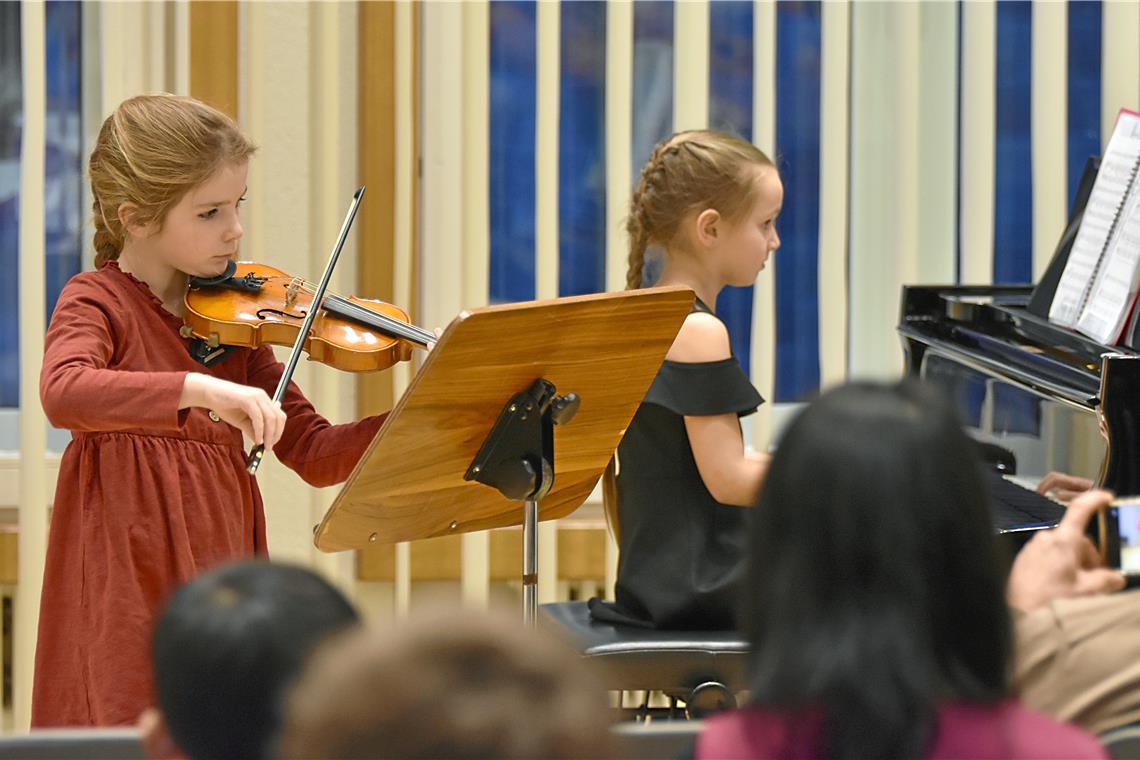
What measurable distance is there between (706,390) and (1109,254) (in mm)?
754

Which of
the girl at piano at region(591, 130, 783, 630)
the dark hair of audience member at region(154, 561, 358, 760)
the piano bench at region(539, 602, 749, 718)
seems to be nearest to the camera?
the dark hair of audience member at region(154, 561, 358, 760)

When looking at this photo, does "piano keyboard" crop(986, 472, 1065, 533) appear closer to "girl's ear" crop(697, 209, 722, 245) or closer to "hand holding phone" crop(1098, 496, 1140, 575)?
"girl's ear" crop(697, 209, 722, 245)

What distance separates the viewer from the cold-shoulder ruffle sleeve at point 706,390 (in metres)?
2.17

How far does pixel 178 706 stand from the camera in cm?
90

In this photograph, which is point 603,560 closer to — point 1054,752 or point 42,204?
point 42,204

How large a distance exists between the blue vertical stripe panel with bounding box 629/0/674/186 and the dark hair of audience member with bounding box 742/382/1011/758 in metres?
2.36

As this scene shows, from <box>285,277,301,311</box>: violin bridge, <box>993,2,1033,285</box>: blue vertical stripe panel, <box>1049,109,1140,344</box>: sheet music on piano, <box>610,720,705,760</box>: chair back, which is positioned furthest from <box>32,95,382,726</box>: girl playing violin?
<box>993,2,1033,285</box>: blue vertical stripe panel

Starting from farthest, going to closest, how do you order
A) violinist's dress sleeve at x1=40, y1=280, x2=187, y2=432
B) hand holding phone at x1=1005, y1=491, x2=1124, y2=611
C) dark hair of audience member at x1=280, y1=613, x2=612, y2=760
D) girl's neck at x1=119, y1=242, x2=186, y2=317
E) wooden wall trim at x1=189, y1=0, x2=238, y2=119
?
wooden wall trim at x1=189, y1=0, x2=238, y2=119, girl's neck at x1=119, y1=242, x2=186, y2=317, violinist's dress sleeve at x1=40, y1=280, x2=187, y2=432, hand holding phone at x1=1005, y1=491, x2=1124, y2=611, dark hair of audience member at x1=280, y1=613, x2=612, y2=760

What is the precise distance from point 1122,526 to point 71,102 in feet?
8.42

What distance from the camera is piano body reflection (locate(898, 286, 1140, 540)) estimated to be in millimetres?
2014

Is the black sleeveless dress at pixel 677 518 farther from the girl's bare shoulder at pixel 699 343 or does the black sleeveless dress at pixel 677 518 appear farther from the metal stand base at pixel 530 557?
the metal stand base at pixel 530 557

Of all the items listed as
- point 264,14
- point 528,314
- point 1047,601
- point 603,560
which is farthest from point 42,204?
point 1047,601

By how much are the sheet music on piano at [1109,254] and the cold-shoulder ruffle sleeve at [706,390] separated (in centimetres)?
60

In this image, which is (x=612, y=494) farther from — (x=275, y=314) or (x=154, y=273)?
(x=154, y=273)
